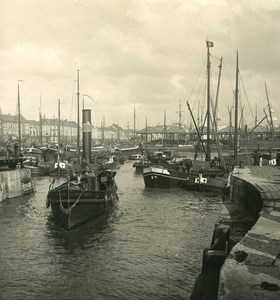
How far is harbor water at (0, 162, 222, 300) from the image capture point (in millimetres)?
10375

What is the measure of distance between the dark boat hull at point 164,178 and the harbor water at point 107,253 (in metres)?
8.25

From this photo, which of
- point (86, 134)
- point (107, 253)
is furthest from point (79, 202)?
point (86, 134)

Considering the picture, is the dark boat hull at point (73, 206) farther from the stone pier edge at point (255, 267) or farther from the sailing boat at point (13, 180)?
the stone pier edge at point (255, 267)

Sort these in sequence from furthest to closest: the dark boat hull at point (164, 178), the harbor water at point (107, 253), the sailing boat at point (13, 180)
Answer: the dark boat hull at point (164, 178) < the sailing boat at point (13, 180) < the harbor water at point (107, 253)

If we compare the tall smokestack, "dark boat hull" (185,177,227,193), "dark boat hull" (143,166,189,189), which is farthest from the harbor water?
"dark boat hull" (143,166,189,189)

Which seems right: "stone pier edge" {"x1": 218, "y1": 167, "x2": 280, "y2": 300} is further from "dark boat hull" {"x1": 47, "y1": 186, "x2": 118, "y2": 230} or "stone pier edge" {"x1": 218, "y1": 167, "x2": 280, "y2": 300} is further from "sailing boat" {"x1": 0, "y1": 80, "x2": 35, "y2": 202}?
"sailing boat" {"x1": 0, "y1": 80, "x2": 35, "y2": 202}

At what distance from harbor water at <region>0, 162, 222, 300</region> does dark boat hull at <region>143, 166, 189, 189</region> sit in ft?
27.1

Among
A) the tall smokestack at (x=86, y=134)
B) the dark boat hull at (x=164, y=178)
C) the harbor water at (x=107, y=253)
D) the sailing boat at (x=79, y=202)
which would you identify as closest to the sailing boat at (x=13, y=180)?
the harbor water at (x=107, y=253)

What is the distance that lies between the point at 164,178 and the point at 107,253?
1810 centimetres

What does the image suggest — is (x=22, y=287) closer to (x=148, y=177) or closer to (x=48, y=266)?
(x=48, y=266)

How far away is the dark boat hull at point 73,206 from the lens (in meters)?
16.8

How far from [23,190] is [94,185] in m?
10.3

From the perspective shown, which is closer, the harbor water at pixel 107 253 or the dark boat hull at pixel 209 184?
the harbor water at pixel 107 253

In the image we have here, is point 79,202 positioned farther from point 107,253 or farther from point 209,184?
point 209,184
